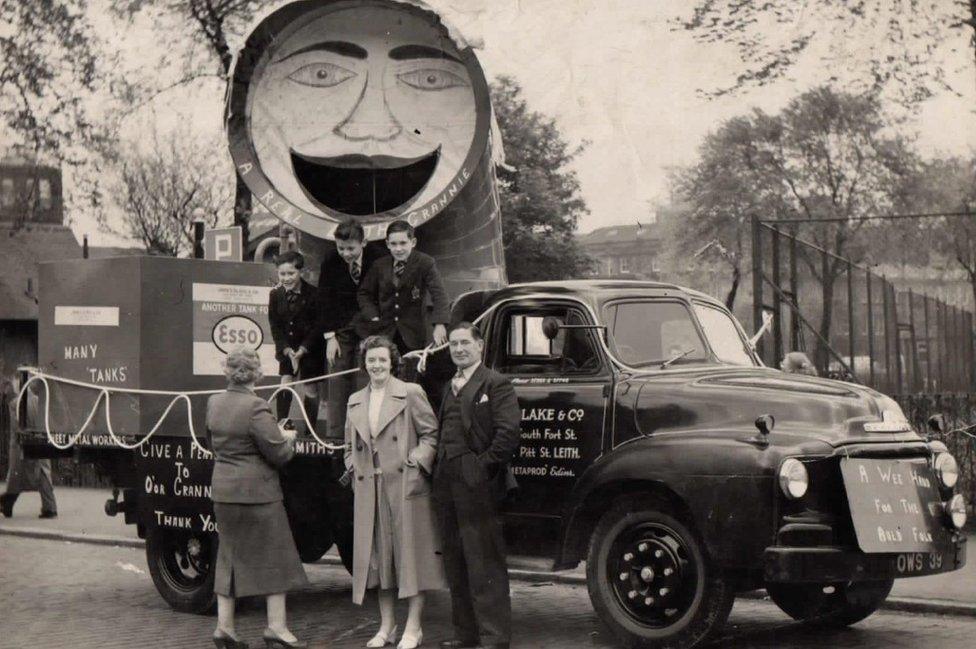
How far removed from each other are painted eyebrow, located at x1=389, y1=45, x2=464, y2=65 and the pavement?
354 centimetres

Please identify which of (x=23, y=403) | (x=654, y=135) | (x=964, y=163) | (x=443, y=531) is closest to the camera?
(x=443, y=531)

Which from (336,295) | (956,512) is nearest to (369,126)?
(336,295)

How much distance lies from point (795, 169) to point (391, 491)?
34.3 meters

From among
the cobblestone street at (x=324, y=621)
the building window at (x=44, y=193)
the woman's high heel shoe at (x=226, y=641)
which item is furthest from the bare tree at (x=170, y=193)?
the woman's high heel shoe at (x=226, y=641)

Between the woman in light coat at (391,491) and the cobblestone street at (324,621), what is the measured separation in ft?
1.63

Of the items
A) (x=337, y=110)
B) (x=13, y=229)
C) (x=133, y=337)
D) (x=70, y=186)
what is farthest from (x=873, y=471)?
(x=13, y=229)

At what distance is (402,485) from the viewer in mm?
8734

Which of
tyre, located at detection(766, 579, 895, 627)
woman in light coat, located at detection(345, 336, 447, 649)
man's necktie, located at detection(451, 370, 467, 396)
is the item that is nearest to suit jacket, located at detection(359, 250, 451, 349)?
woman in light coat, located at detection(345, 336, 447, 649)

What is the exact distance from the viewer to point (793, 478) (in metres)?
7.74

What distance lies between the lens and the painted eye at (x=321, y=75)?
1023cm

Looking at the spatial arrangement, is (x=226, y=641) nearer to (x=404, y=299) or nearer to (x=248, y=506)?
(x=248, y=506)

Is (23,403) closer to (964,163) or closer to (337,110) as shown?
(337,110)

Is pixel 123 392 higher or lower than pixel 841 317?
lower

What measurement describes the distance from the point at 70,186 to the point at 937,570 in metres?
20.8
